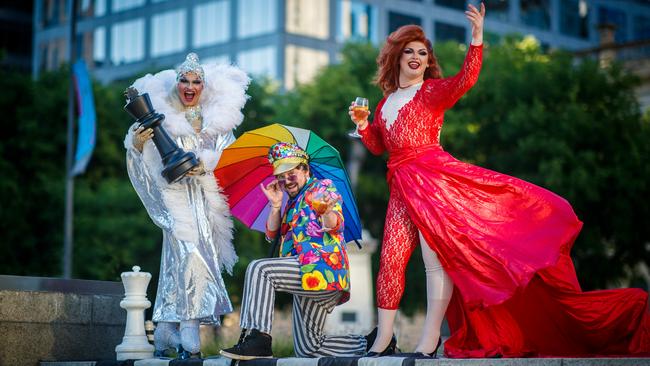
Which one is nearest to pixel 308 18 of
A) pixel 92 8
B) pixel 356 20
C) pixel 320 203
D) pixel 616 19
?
pixel 356 20

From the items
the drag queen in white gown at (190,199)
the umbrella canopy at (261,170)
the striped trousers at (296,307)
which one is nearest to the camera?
the striped trousers at (296,307)

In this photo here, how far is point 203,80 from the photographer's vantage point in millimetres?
9172

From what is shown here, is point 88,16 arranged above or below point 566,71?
above

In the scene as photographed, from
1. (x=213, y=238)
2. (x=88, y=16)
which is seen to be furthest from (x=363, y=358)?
(x=88, y=16)

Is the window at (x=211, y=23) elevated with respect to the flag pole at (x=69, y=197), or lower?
elevated

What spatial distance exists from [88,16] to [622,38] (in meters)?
24.5

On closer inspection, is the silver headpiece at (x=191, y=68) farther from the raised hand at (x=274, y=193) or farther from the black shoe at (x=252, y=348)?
the black shoe at (x=252, y=348)

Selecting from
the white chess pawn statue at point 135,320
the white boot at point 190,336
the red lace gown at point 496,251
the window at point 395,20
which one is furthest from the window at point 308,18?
the red lace gown at point 496,251

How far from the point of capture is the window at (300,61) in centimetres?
4531

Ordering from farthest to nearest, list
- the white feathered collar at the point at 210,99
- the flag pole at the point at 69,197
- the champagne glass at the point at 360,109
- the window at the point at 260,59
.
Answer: the window at the point at 260,59 < the flag pole at the point at 69,197 < the white feathered collar at the point at 210,99 < the champagne glass at the point at 360,109

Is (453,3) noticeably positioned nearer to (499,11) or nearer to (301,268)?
(499,11)

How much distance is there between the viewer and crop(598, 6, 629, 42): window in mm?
55928

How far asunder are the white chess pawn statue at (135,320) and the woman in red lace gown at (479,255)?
6.02 feet

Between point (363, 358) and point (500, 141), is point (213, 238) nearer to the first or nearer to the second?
point (363, 358)
